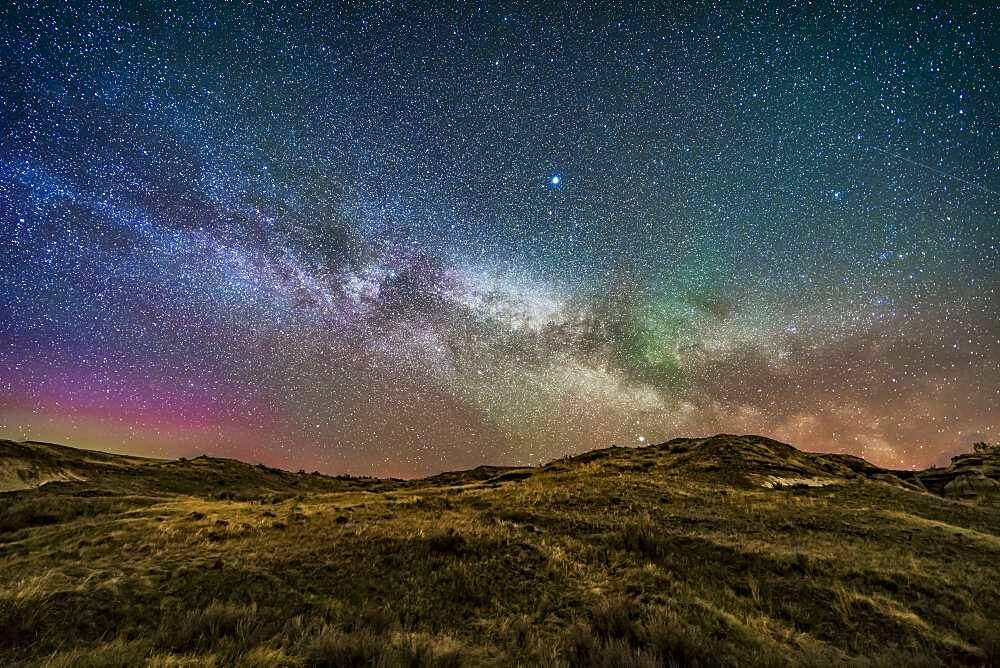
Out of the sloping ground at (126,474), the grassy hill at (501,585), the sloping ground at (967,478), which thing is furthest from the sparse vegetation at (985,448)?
the sloping ground at (126,474)

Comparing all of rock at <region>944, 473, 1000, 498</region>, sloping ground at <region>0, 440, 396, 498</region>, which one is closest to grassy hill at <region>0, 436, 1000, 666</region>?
sloping ground at <region>0, 440, 396, 498</region>

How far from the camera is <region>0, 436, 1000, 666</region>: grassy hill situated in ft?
20.1

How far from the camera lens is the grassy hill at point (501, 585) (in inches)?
241

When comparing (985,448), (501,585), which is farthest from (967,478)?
(501,585)

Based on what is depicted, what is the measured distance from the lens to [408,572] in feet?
33.4

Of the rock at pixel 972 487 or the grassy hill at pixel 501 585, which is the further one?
the rock at pixel 972 487

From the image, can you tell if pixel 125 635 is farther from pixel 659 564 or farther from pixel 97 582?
pixel 659 564

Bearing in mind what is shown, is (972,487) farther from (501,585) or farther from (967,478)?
(501,585)

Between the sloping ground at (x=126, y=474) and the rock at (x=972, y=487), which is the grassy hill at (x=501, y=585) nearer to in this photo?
the sloping ground at (x=126, y=474)

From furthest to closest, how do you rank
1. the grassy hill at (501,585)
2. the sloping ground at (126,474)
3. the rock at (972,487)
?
the sloping ground at (126,474), the rock at (972,487), the grassy hill at (501,585)

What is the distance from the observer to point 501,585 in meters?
9.54

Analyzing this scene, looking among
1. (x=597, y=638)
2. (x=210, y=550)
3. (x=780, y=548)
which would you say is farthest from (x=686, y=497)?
(x=210, y=550)

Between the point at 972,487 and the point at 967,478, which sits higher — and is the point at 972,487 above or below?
below

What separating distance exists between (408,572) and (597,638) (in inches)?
210
